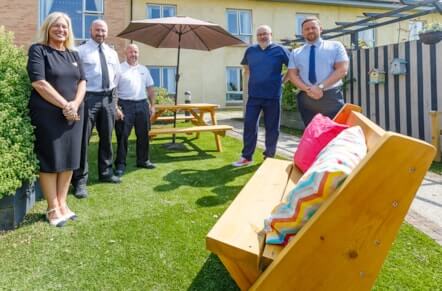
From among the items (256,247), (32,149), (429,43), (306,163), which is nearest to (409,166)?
(256,247)

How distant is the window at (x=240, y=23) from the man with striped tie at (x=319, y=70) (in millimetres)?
14053

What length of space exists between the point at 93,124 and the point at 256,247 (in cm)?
308

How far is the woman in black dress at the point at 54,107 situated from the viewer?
9.89 feet

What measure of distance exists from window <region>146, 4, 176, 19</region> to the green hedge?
45.5ft

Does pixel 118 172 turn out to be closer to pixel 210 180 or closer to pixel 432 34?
pixel 210 180

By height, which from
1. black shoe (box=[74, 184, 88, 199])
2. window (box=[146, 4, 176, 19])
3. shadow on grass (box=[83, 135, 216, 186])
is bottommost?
black shoe (box=[74, 184, 88, 199])

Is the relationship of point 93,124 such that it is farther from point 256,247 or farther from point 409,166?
point 409,166

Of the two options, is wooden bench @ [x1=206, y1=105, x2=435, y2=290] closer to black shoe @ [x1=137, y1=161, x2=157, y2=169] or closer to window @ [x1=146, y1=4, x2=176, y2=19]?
black shoe @ [x1=137, y1=161, x2=157, y2=169]

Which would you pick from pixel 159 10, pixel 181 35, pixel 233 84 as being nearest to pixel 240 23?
pixel 233 84

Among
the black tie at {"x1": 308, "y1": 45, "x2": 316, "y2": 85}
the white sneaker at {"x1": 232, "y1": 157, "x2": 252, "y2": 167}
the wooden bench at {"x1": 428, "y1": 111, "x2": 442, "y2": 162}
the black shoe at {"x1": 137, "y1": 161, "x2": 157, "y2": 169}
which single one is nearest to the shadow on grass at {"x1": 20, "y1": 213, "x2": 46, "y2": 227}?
the black shoe at {"x1": 137, "y1": 161, "x2": 157, "y2": 169}

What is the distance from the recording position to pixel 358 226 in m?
1.51

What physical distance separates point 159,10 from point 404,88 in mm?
12285

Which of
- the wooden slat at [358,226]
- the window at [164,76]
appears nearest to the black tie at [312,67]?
the wooden slat at [358,226]

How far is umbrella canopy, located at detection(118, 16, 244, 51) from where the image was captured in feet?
21.6
